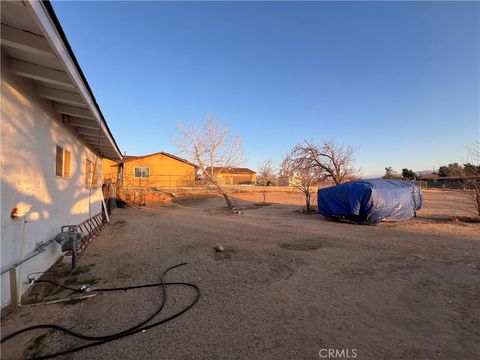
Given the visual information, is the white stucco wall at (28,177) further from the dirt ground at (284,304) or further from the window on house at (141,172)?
the window on house at (141,172)

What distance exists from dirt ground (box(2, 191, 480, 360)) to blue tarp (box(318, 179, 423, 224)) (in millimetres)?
3260

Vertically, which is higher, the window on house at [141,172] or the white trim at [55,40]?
the white trim at [55,40]

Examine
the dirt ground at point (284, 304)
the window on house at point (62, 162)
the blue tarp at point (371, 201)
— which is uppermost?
the window on house at point (62, 162)

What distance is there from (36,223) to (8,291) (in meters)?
1.17

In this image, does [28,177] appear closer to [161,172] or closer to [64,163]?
[64,163]

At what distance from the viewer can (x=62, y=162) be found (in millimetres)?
5656

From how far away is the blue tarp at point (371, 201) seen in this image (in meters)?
10.1

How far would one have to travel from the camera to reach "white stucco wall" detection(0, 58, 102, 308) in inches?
122

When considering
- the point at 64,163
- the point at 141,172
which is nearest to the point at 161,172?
the point at 141,172

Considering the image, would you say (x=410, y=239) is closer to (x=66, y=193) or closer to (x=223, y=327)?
(x=223, y=327)

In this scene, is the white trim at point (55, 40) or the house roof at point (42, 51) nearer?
the white trim at point (55, 40)

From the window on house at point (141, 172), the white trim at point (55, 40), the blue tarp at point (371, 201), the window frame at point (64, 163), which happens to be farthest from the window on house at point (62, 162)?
the window on house at point (141, 172)

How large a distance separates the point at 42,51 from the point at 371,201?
10569 mm

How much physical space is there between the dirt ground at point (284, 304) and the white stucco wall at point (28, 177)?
78 cm
